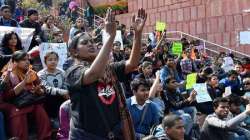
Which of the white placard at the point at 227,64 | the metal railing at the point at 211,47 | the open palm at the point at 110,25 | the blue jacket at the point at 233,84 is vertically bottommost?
the blue jacket at the point at 233,84

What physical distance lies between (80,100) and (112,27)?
53cm

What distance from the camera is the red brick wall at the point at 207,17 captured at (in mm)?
16656

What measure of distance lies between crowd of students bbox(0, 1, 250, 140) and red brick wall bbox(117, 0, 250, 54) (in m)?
5.83

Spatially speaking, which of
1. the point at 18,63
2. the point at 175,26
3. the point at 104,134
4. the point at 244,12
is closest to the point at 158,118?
the point at 18,63

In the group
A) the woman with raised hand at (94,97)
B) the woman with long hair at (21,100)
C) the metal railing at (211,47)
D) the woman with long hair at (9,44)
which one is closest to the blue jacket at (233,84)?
the woman with long hair at (9,44)

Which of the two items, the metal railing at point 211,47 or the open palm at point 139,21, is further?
the metal railing at point 211,47

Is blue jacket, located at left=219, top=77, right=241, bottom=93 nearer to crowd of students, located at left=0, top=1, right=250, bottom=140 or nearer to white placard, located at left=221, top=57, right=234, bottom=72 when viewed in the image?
crowd of students, located at left=0, top=1, right=250, bottom=140

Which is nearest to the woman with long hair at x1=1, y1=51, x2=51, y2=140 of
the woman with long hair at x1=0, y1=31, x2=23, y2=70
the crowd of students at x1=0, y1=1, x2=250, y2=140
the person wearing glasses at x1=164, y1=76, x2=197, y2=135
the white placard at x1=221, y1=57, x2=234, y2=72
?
the crowd of students at x1=0, y1=1, x2=250, y2=140

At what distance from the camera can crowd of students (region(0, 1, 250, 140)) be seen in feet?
11.0

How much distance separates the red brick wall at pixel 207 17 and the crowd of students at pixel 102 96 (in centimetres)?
583

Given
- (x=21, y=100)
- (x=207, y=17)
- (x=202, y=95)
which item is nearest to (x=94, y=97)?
(x=21, y=100)

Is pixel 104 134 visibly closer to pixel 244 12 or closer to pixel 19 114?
pixel 19 114

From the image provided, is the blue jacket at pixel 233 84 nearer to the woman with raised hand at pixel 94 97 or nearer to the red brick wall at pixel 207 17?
the red brick wall at pixel 207 17

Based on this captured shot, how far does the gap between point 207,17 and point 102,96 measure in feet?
48.4
